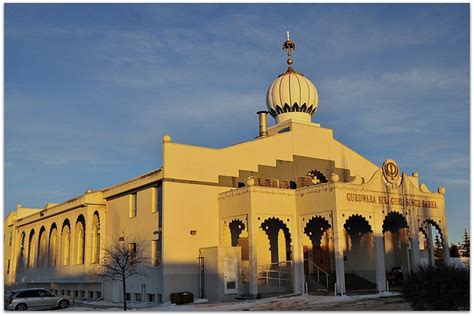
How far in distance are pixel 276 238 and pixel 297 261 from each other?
384cm

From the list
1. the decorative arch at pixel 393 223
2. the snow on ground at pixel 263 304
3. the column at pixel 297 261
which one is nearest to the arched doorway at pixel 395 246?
the decorative arch at pixel 393 223

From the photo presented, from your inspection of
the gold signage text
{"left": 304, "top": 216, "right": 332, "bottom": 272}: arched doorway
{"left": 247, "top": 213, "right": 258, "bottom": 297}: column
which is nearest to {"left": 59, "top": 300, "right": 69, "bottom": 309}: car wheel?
{"left": 247, "top": 213, "right": 258, "bottom": 297}: column

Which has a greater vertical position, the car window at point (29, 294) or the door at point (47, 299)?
the car window at point (29, 294)

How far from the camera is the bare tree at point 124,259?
3484cm

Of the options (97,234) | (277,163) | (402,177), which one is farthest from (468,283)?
(97,234)

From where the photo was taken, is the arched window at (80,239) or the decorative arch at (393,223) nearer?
the decorative arch at (393,223)

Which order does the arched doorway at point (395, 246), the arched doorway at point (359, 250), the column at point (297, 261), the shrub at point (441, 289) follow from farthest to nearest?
1. the arched doorway at point (395, 246)
2. the arched doorway at point (359, 250)
3. the column at point (297, 261)
4. the shrub at point (441, 289)

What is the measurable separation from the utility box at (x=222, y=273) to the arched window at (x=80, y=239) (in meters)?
14.3

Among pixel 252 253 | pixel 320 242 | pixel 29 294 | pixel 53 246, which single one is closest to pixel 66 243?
pixel 53 246

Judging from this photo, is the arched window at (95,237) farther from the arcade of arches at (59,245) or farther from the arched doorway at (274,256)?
the arched doorway at (274,256)

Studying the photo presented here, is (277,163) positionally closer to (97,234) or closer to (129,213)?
(129,213)

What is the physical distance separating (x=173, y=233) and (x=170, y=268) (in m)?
1.99

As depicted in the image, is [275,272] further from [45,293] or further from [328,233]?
[45,293]

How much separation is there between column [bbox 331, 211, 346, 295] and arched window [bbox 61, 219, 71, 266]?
903 inches
